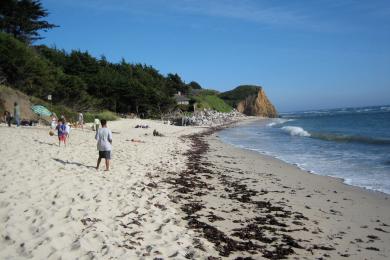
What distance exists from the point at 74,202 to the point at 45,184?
1.67m

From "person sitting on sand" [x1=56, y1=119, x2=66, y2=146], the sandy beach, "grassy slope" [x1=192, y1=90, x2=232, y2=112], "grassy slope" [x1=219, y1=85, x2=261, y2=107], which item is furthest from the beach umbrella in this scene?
"grassy slope" [x1=219, y1=85, x2=261, y2=107]

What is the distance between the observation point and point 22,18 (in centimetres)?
4534

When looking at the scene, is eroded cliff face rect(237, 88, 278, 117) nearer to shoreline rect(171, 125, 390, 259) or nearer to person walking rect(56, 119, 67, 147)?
person walking rect(56, 119, 67, 147)

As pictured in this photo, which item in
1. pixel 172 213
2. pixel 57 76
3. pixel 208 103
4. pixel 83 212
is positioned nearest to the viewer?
pixel 83 212

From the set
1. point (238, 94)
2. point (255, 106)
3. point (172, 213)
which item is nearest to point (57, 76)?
point (172, 213)

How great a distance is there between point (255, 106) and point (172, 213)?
123 m

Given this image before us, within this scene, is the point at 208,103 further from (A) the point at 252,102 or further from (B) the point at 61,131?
(B) the point at 61,131

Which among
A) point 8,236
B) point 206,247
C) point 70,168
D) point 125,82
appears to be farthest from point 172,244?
point 125,82

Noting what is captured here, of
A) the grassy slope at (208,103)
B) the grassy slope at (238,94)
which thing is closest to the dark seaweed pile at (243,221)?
the grassy slope at (208,103)

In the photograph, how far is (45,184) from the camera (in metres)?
8.87

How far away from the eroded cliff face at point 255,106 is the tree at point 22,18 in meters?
87.0

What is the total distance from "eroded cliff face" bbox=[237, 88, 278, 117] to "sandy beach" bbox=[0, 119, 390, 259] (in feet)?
382

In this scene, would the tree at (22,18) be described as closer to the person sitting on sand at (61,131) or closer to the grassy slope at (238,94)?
the person sitting on sand at (61,131)

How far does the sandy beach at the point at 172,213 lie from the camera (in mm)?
5906
